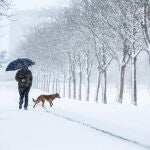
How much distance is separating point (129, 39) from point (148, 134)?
1720 cm

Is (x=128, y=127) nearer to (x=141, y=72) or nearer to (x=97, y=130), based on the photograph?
(x=97, y=130)

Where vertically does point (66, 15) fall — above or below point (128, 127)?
above

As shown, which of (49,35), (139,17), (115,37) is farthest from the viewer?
(49,35)

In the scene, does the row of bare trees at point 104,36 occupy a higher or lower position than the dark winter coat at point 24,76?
higher

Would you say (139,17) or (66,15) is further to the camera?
(66,15)

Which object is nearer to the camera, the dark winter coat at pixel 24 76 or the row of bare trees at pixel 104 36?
the dark winter coat at pixel 24 76

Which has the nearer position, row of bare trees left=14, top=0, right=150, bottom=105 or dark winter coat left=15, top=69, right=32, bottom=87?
dark winter coat left=15, top=69, right=32, bottom=87

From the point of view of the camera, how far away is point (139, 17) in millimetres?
24859

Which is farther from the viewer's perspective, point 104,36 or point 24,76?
point 104,36

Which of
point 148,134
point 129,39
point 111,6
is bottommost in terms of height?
point 148,134

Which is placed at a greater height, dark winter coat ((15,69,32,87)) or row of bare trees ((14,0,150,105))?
row of bare trees ((14,0,150,105))

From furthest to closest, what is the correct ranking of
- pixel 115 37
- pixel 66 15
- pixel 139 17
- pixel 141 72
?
1. pixel 141 72
2. pixel 66 15
3. pixel 115 37
4. pixel 139 17

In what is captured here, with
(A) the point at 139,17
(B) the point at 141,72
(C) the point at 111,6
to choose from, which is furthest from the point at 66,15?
(B) the point at 141,72

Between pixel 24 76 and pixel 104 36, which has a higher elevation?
pixel 104 36
